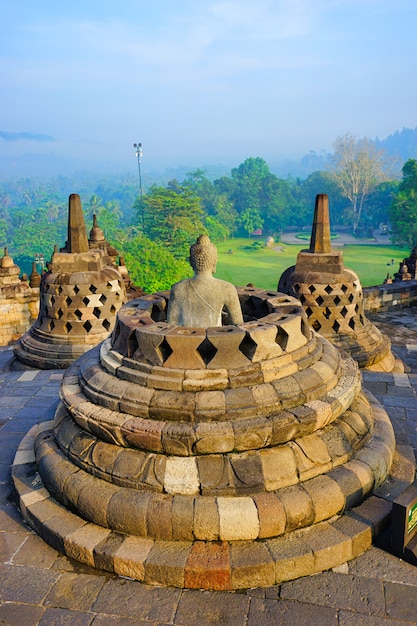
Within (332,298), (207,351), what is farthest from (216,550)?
(332,298)

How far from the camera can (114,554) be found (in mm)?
3707

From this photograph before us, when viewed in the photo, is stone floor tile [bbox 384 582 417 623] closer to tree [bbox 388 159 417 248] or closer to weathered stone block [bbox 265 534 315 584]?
weathered stone block [bbox 265 534 315 584]

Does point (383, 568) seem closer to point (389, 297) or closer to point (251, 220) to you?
point (389, 297)

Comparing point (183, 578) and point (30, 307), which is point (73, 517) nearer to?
point (183, 578)

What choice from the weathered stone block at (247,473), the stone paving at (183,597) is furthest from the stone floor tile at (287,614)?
the weathered stone block at (247,473)

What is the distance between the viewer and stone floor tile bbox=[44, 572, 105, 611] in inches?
138

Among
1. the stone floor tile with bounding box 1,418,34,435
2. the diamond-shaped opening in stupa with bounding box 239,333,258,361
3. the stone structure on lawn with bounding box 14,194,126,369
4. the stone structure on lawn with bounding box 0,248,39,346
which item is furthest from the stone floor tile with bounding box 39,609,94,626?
the stone structure on lawn with bounding box 0,248,39,346

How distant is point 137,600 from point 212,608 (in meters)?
0.58

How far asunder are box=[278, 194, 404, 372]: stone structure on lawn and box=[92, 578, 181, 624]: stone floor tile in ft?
19.3

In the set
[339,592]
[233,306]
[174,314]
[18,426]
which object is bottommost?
[18,426]

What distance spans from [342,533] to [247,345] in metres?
1.80

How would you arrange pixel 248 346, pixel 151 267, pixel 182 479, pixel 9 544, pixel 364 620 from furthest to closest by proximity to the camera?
pixel 151 267, pixel 248 346, pixel 9 544, pixel 182 479, pixel 364 620

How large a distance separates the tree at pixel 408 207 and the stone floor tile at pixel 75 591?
42.2m

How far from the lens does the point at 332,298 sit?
A: 868cm
